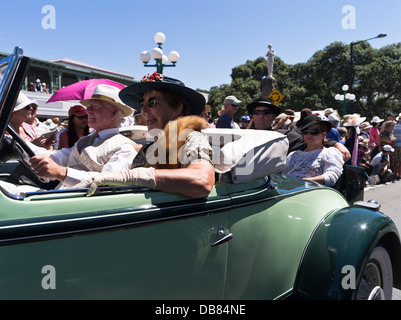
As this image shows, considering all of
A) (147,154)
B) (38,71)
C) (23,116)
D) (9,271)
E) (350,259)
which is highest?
(38,71)

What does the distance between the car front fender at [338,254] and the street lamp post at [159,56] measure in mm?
10024

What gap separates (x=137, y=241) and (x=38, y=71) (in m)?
33.8

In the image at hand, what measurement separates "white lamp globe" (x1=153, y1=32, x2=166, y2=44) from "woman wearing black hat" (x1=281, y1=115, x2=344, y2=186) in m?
8.90

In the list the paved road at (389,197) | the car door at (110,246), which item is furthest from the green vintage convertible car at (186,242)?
the paved road at (389,197)

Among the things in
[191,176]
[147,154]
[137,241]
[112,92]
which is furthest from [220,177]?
[112,92]

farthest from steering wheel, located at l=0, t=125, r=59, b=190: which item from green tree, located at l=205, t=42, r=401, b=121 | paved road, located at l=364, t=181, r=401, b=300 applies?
green tree, located at l=205, t=42, r=401, b=121

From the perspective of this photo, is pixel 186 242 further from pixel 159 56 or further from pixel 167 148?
pixel 159 56

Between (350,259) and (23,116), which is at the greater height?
(23,116)

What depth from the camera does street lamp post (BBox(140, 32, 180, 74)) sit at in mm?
11112

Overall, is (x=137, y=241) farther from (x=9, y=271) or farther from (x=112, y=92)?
(x=112, y=92)

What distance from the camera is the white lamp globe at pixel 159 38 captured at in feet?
37.4

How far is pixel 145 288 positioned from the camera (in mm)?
1339

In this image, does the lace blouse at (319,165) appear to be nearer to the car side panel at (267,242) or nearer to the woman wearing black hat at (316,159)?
the woman wearing black hat at (316,159)

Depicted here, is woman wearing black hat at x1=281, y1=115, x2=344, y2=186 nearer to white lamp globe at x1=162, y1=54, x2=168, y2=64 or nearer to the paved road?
the paved road
